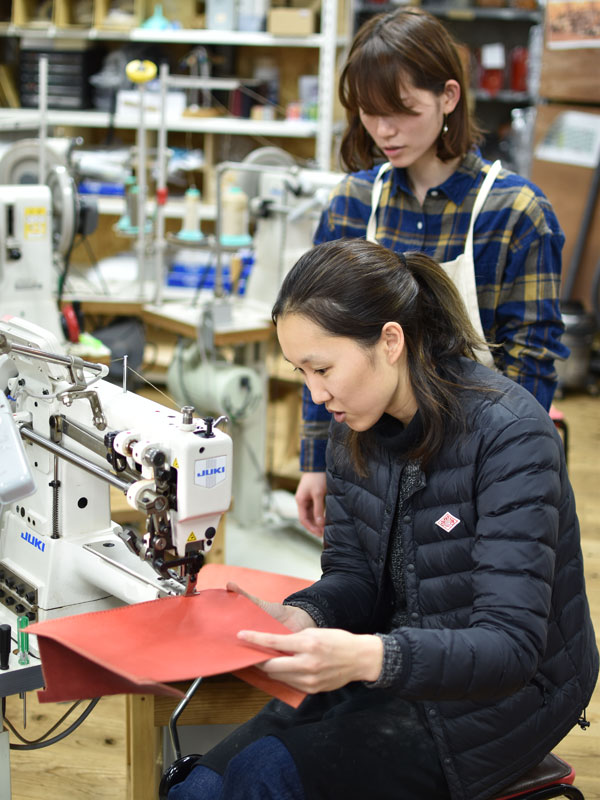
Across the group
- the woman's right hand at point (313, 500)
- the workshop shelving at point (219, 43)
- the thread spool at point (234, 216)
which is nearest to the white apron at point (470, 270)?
the woman's right hand at point (313, 500)

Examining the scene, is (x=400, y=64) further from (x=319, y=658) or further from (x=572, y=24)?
(x=572, y=24)

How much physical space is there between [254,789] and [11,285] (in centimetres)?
185

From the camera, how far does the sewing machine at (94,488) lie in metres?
1.33

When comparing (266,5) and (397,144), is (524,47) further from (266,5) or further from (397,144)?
(397,144)

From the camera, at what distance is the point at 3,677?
4.51 feet

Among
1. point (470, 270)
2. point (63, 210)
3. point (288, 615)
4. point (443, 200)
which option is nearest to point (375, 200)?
point (443, 200)

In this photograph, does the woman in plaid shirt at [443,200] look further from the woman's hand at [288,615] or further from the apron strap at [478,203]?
the woman's hand at [288,615]

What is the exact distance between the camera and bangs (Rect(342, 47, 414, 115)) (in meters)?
1.77

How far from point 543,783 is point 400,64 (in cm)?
120

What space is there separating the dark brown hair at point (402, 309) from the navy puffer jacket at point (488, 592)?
3cm

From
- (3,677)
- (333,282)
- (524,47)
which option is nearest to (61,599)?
(3,677)

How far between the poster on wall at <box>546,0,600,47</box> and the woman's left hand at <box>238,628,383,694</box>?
4989 millimetres

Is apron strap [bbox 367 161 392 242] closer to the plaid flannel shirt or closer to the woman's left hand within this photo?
the plaid flannel shirt

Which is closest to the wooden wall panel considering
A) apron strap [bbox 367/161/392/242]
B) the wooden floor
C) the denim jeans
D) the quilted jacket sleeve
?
the wooden floor
